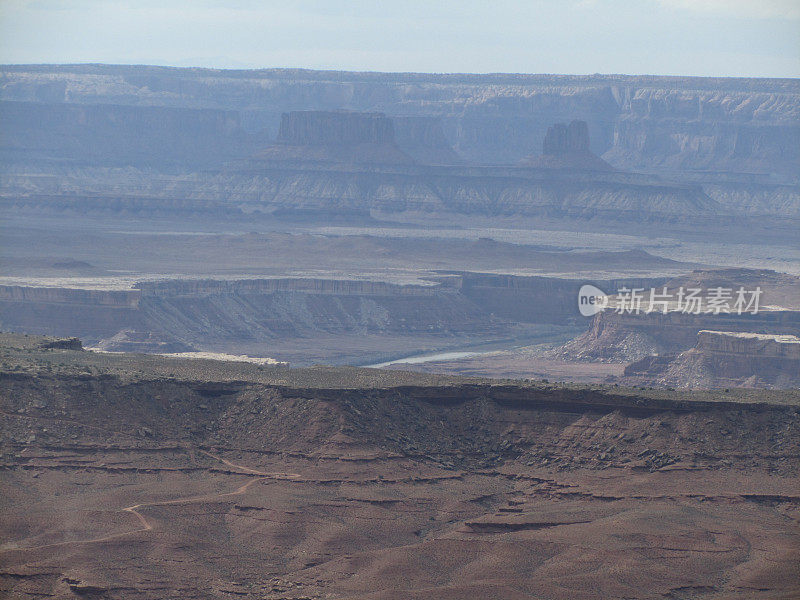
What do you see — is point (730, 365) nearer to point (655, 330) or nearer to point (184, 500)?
point (655, 330)

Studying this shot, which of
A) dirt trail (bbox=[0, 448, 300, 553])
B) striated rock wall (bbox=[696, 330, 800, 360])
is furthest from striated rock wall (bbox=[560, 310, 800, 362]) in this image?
dirt trail (bbox=[0, 448, 300, 553])

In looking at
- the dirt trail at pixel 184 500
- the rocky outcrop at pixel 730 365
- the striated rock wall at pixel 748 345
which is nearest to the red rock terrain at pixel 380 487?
the dirt trail at pixel 184 500

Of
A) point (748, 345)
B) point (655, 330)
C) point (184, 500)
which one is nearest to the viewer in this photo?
point (184, 500)

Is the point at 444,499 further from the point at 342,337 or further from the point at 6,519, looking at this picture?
the point at 342,337

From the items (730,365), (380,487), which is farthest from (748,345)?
(380,487)

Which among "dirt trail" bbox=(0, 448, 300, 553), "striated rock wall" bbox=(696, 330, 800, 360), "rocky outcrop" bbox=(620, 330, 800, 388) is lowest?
"dirt trail" bbox=(0, 448, 300, 553)

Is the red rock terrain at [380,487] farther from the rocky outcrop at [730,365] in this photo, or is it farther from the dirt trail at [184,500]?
the rocky outcrop at [730,365]

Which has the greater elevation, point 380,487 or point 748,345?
point 748,345

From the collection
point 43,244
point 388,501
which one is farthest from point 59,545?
point 43,244

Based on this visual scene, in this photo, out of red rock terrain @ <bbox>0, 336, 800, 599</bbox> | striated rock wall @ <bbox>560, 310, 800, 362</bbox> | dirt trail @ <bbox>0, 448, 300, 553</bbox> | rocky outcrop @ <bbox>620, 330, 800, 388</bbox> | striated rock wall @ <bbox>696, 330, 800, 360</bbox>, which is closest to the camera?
red rock terrain @ <bbox>0, 336, 800, 599</bbox>

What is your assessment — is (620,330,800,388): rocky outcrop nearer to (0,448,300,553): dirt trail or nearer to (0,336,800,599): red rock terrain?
(0,336,800,599): red rock terrain
